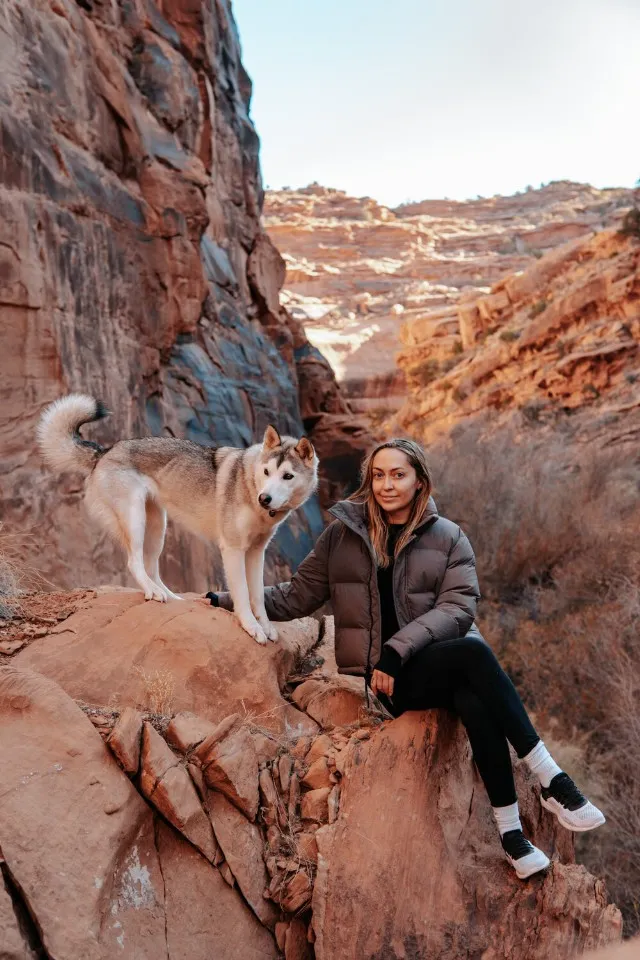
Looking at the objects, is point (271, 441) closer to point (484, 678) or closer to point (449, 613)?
point (449, 613)

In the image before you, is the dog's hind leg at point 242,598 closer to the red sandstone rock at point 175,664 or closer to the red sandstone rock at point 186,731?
the red sandstone rock at point 175,664

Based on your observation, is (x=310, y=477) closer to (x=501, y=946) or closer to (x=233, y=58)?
(x=501, y=946)

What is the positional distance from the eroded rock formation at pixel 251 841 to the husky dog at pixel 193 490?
851 millimetres

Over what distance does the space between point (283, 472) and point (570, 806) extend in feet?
7.53

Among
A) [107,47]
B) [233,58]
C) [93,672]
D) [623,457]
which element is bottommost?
[623,457]

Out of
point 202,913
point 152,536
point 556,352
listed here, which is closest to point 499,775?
point 202,913

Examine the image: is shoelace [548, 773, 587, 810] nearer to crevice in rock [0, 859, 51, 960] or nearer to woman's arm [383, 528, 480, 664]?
woman's arm [383, 528, 480, 664]

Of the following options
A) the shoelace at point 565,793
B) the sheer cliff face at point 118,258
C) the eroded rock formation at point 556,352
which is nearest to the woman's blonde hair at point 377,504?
the shoelace at point 565,793

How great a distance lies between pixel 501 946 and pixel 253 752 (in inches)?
54.0

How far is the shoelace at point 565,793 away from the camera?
3.09 meters

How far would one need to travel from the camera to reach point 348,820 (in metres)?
3.29

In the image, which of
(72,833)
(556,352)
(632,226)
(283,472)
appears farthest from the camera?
(632,226)

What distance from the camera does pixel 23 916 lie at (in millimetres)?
2459

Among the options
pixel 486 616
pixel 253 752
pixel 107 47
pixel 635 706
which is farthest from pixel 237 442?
pixel 253 752
